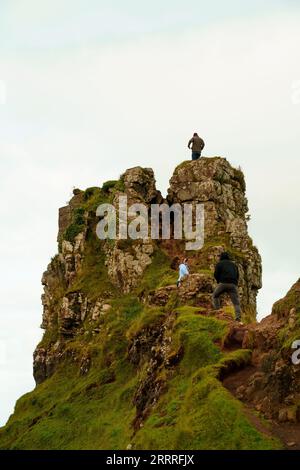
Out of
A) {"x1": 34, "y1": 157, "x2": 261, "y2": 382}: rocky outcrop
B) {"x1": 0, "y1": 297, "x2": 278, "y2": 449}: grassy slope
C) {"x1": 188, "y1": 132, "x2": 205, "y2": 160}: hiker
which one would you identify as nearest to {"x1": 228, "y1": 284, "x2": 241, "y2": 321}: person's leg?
{"x1": 0, "y1": 297, "x2": 278, "y2": 449}: grassy slope

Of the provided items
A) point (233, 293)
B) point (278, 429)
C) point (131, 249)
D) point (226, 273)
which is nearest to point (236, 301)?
point (233, 293)

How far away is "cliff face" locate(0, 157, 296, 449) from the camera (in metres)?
24.2

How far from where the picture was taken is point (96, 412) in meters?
36.1

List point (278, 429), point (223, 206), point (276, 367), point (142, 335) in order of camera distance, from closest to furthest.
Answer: point (278, 429), point (276, 367), point (142, 335), point (223, 206)

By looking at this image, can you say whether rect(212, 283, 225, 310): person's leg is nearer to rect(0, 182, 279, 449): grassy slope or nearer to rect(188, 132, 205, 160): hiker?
rect(0, 182, 279, 449): grassy slope

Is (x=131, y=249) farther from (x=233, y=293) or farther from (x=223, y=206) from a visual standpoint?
(x=233, y=293)

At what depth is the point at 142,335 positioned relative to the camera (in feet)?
119

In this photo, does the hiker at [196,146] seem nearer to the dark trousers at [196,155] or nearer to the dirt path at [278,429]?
the dark trousers at [196,155]

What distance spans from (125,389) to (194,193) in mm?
17429

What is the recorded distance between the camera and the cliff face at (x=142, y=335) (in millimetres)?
24219

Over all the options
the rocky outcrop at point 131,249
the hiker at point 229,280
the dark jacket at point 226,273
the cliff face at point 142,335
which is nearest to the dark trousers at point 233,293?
the hiker at point 229,280
